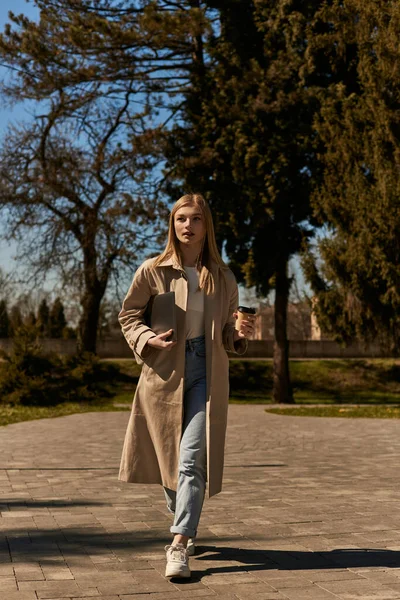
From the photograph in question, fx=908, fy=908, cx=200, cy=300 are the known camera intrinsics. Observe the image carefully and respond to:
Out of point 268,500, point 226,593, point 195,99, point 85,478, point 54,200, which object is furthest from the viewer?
point 54,200

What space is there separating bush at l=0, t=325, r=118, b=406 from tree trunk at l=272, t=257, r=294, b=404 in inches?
219

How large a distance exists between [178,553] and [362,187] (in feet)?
61.1

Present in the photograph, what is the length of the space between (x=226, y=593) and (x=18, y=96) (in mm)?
26157

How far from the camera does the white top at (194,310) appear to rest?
5086mm

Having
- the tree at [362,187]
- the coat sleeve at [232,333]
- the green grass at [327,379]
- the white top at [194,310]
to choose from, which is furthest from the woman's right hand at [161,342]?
the green grass at [327,379]

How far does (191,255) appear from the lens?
5285 mm

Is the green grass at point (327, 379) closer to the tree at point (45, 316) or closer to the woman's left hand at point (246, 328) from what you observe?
the tree at point (45, 316)

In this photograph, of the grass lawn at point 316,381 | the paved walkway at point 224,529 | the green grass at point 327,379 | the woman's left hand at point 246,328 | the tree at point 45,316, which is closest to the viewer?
the paved walkway at point 224,529

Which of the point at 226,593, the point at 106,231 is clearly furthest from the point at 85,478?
the point at 106,231

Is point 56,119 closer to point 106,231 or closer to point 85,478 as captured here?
point 106,231

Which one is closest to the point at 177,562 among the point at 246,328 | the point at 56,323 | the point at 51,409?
the point at 246,328

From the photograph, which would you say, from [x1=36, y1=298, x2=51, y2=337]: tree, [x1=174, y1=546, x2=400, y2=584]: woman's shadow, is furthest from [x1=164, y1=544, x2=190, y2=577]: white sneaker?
[x1=36, y1=298, x2=51, y2=337]: tree

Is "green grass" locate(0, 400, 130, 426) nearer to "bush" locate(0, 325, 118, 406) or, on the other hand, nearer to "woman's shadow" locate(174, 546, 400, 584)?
"bush" locate(0, 325, 118, 406)

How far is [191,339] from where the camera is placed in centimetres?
508
